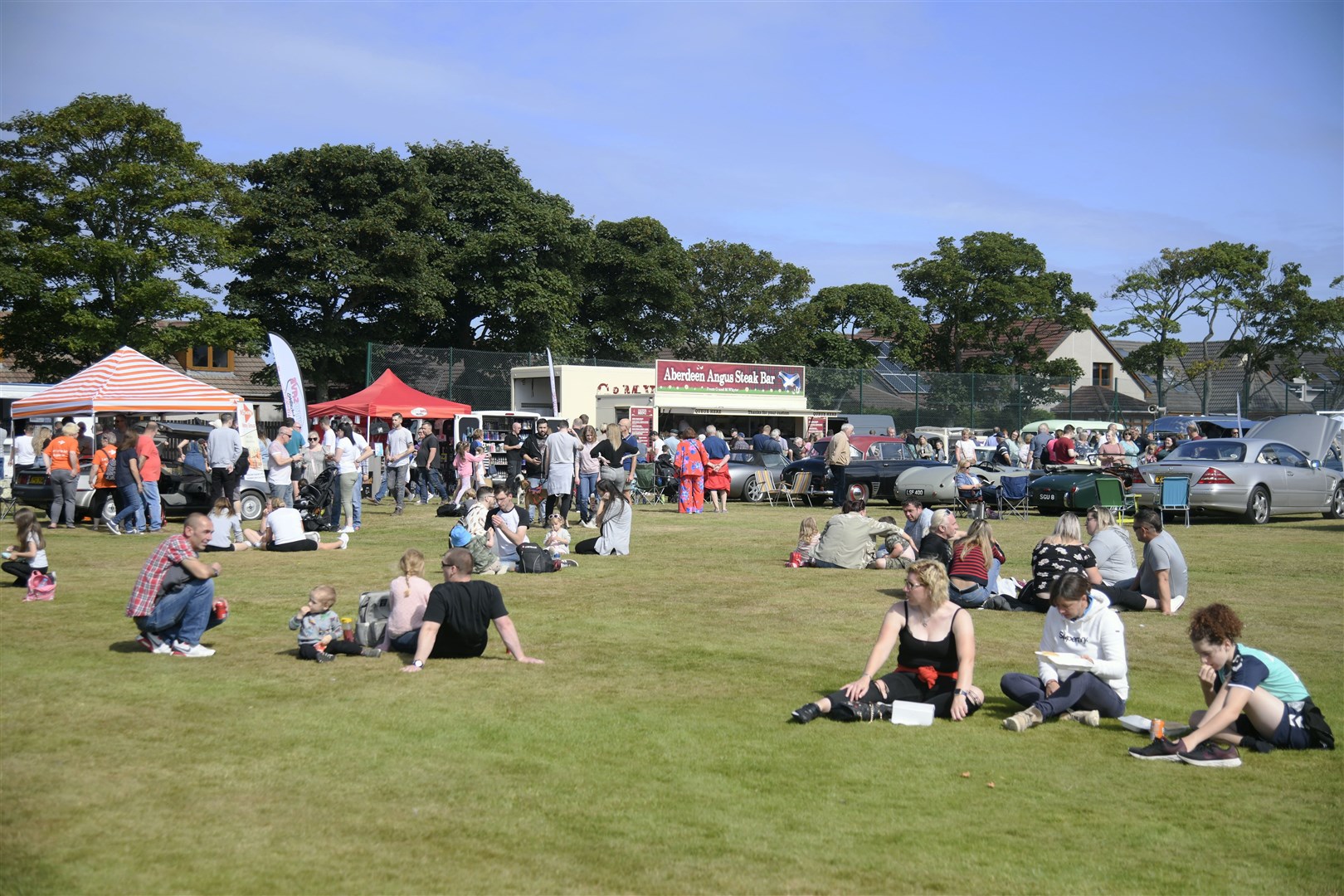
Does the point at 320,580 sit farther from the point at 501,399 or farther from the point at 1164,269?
the point at 1164,269

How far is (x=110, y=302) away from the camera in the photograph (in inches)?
1411

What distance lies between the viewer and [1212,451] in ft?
68.9

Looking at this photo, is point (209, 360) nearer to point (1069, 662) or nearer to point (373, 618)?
point (373, 618)

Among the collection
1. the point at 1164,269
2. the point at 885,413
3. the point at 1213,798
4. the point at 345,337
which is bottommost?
the point at 1213,798

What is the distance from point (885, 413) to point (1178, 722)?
3187cm

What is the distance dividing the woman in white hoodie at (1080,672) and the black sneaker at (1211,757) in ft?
2.58

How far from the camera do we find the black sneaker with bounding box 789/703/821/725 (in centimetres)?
680

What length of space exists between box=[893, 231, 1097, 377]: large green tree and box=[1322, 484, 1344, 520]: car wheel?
32.4m

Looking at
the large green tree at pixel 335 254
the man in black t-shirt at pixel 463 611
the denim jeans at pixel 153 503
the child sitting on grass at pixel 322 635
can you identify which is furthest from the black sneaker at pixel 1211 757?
the large green tree at pixel 335 254

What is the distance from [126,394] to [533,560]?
10.6m

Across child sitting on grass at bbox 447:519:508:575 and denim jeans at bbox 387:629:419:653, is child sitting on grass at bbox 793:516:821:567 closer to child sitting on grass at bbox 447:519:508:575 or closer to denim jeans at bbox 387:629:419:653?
child sitting on grass at bbox 447:519:508:575

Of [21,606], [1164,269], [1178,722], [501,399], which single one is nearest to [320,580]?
[21,606]

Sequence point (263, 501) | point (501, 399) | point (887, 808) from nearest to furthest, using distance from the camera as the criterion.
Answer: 1. point (887, 808)
2. point (263, 501)
3. point (501, 399)

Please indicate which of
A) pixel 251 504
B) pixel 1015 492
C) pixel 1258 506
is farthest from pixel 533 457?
pixel 1258 506
